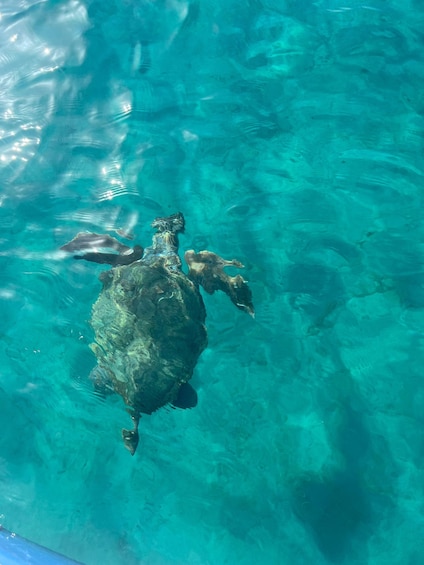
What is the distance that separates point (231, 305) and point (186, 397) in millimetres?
1321

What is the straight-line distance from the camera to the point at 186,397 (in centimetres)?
538

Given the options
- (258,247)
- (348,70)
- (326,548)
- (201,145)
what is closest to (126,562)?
→ (326,548)

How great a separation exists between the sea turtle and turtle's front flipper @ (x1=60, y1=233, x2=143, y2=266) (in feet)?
0.04

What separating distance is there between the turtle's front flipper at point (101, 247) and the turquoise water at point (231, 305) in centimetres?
25

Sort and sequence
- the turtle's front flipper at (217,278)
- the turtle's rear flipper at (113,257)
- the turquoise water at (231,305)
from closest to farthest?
the turtle's front flipper at (217,278) < the turquoise water at (231,305) < the turtle's rear flipper at (113,257)

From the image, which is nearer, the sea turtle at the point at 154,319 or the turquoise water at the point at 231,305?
the sea turtle at the point at 154,319

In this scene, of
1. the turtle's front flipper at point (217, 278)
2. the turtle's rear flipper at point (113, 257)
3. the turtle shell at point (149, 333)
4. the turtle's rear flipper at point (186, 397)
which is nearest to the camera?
the turtle shell at point (149, 333)

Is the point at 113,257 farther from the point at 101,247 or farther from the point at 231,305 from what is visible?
the point at 231,305

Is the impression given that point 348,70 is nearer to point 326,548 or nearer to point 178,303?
point 178,303

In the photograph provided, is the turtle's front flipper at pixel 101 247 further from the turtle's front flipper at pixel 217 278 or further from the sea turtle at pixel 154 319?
the turtle's front flipper at pixel 217 278

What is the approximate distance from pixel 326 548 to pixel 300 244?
3.72 m

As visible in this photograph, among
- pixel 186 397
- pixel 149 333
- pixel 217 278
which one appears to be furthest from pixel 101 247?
pixel 186 397

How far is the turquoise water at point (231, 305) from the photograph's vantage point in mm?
5828

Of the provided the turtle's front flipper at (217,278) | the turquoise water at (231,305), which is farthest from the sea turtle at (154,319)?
the turquoise water at (231,305)
